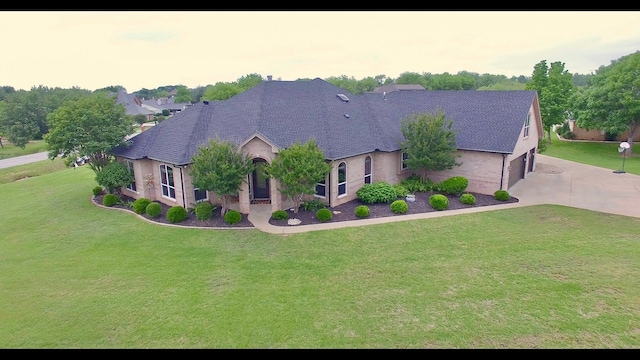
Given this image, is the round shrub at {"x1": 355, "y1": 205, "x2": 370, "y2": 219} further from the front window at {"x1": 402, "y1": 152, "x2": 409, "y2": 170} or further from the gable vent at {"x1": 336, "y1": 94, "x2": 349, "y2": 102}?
the gable vent at {"x1": 336, "y1": 94, "x2": 349, "y2": 102}

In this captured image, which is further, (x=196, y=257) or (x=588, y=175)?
(x=588, y=175)

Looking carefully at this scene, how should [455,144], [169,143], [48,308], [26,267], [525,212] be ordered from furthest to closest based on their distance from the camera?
[455,144]
[169,143]
[525,212]
[26,267]
[48,308]

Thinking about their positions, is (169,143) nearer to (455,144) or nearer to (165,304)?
(165,304)

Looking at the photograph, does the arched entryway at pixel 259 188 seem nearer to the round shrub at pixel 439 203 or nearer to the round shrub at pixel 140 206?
the round shrub at pixel 140 206

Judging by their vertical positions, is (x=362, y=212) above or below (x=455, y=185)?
below

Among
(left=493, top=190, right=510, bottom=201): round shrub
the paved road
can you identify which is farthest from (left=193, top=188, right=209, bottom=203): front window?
the paved road

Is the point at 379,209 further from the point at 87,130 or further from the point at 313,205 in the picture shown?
the point at 87,130

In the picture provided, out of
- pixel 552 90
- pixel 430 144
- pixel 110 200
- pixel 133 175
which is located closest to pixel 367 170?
pixel 430 144
